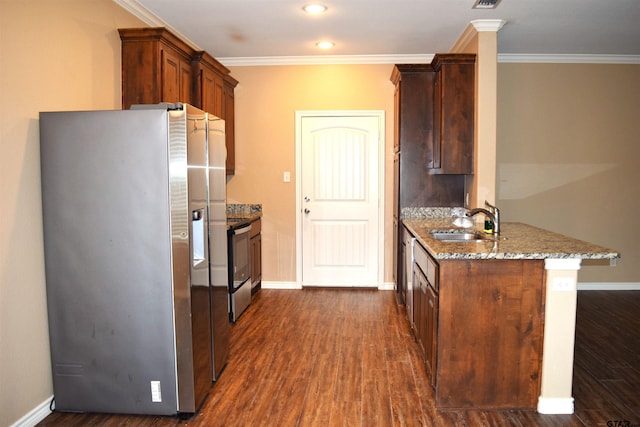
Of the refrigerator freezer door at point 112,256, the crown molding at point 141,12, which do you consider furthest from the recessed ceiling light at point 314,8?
the refrigerator freezer door at point 112,256

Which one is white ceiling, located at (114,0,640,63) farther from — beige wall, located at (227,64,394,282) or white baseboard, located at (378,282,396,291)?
white baseboard, located at (378,282,396,291)

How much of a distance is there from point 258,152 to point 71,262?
10.1 ft

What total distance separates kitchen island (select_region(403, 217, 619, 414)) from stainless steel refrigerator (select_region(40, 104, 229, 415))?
1.39 metres

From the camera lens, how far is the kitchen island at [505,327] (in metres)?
2.48

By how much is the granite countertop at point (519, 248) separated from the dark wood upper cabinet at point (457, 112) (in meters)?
0.92

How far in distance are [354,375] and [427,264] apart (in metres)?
0.88

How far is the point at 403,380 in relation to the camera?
2.96m

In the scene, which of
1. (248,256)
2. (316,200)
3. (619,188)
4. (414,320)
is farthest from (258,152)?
(619,188)

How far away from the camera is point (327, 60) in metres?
5.12

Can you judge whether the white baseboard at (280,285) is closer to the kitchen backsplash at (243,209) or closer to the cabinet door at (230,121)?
the kitchen backsplash at (243,209)

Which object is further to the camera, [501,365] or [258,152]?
[258,152]

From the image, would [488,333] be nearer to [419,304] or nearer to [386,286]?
[419,304]

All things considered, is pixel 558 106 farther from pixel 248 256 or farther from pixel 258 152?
pixel 248 256

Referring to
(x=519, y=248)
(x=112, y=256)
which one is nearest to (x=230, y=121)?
(x=112, y=256)
